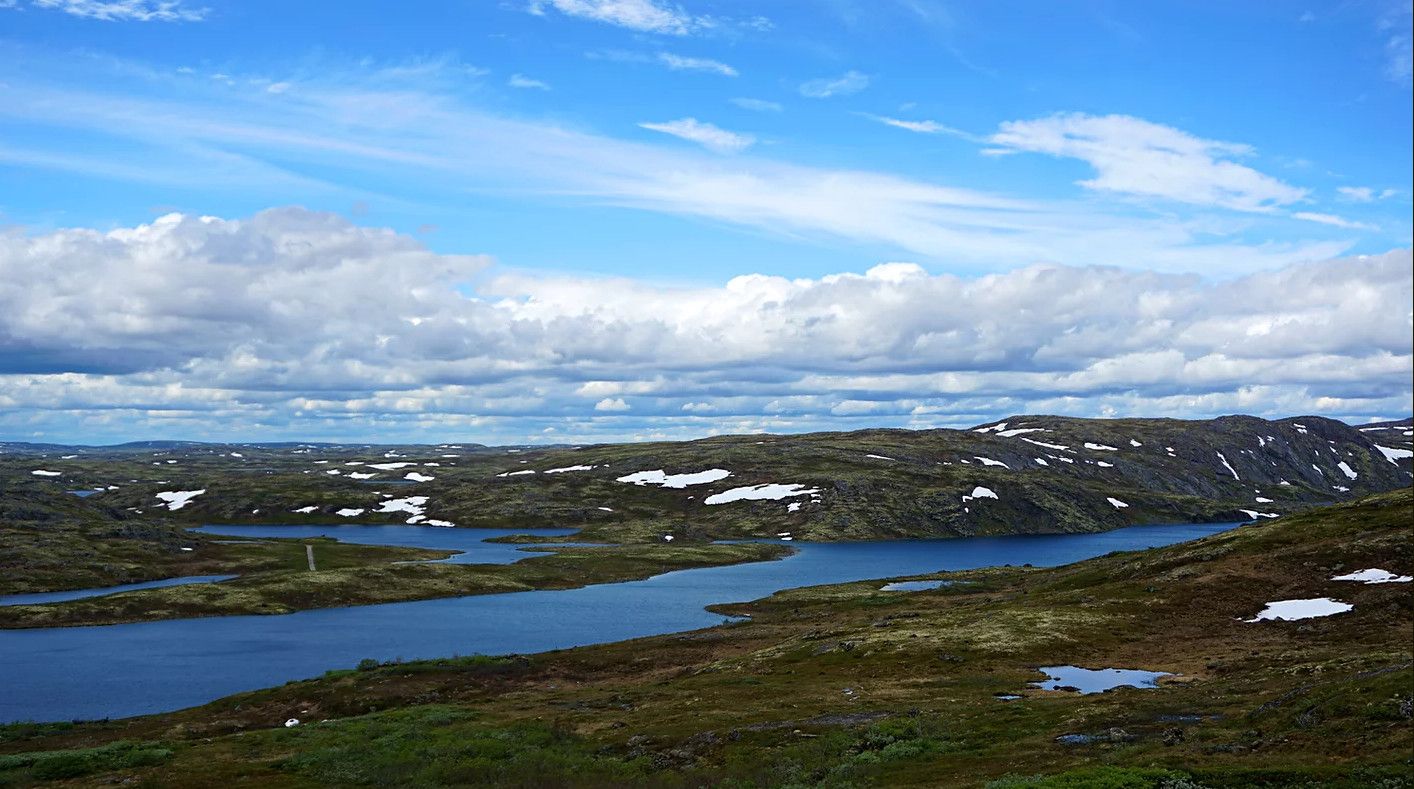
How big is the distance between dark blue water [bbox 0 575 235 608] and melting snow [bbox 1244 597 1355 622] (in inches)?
5148

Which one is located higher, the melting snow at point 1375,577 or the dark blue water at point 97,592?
the melting snow at point 1375,577

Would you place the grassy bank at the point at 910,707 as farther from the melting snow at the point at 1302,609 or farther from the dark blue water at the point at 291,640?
the dark blue water at the point at 291,640

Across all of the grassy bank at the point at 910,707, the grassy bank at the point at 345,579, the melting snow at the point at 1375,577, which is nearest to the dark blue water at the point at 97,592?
the grassy bank at the point at 345,579

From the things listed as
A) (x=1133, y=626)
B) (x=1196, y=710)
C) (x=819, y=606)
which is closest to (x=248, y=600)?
(x=819, y=606)

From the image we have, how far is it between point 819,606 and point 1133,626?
4796 cm

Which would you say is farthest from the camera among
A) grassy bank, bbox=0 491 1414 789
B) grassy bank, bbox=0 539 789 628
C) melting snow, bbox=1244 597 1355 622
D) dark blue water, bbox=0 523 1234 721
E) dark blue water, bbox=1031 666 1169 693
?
grassy bank, bbox=0 539 789 628

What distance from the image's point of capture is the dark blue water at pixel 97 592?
125000 millimetres

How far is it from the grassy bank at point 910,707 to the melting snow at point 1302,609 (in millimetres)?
1327

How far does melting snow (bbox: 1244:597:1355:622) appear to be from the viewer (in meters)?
72.1

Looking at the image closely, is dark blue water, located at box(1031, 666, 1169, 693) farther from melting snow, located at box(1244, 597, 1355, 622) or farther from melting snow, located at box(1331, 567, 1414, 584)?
melting snow, located at box(1331, 567, 1414, 584)

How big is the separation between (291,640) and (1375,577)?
340 ft

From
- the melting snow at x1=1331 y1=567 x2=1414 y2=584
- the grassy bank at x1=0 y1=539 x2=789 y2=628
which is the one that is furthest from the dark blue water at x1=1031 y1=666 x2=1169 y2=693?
the grassy bank at x1=0 y1=539 x2=789 y2=628

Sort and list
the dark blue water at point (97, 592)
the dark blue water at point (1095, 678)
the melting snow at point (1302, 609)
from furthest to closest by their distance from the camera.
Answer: the dark blue water at point (97, 592) → the melting snow at point (1302, 609) → the dark blue water at point (1095, 678)

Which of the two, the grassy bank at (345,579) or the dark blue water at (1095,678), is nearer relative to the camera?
the dark blue water at (1095,678)
